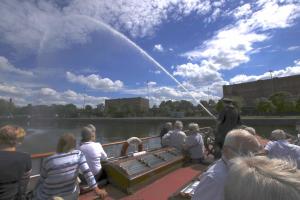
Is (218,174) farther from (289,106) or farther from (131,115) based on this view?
(131,115)

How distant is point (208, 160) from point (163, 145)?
1.53m

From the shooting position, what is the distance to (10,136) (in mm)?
4090

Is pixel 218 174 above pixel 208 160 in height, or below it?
above

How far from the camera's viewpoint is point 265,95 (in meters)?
122

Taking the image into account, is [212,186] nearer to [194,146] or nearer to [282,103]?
[194,146]

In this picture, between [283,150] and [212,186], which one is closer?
[212,186]

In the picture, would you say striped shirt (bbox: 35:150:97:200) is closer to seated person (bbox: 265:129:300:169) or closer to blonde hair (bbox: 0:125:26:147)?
blonde hair (bbox: 0:125:26:147)

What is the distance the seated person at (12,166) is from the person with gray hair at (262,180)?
3187 mm

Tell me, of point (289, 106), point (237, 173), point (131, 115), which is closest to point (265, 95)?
point (289, 106)

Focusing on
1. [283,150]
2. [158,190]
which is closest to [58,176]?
[158,190]

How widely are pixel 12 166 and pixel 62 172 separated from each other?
2.46ft

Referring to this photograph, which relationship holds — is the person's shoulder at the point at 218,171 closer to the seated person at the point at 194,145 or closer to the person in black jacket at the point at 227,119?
the person in black jacket at the point at 227,119

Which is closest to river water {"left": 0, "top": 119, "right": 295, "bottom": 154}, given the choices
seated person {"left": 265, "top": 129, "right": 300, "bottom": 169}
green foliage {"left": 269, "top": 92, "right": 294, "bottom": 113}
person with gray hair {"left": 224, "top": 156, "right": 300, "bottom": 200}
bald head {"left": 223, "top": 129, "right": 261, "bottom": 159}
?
seated person {"left": 265, "top": 129, "right": 300, "bottom": 169}

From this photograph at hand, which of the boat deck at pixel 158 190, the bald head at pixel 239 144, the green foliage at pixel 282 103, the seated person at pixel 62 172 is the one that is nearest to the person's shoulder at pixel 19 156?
the seated person at pixel 62 172
